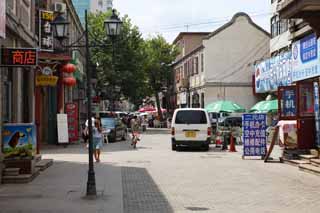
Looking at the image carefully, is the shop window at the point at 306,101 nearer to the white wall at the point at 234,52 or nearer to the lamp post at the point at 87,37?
the lamp post at the point at 87,37

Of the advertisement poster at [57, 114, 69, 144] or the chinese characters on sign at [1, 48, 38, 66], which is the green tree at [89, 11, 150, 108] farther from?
the chinese characters on sign at [1, 48, 38, 66]

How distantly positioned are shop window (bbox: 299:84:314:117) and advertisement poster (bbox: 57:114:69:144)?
43.7 feet

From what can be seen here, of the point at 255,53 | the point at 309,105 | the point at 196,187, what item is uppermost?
the point at 255,53

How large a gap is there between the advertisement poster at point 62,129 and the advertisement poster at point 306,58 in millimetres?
12832

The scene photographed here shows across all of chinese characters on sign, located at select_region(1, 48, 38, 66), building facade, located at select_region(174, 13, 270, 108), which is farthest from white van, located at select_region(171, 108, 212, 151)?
building facade, located at select_region(174, 13, 270, 108)

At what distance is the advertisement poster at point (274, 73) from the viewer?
31686 millimetres

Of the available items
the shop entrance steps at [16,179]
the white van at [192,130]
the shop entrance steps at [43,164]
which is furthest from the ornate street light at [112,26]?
the white van at [192,130]

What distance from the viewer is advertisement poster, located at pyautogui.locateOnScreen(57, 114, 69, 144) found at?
29.3 meters

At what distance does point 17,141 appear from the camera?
15.0 metres

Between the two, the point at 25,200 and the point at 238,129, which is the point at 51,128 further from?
the point at 25,200

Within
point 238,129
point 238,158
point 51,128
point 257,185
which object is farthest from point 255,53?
point 257,185

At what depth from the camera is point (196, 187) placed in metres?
13.9

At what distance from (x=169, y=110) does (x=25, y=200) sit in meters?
70.3

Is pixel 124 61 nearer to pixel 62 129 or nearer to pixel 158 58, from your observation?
pixel 158 58
